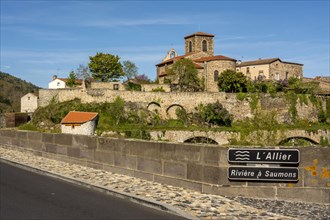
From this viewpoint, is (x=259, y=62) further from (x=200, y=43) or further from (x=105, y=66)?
(x=105, y=66)

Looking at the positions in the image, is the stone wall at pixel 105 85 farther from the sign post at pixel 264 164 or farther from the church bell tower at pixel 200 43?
the sign post at pixel 264 164

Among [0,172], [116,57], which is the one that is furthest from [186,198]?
[116,57]

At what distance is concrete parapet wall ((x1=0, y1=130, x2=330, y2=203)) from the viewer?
8297mm

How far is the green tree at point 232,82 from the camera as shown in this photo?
227 feet

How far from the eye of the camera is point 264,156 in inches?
333

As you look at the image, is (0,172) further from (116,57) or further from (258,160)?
(116,57)

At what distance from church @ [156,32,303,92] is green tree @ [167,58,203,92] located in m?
3.84

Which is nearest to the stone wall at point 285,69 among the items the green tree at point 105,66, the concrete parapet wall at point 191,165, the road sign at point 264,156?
the green tree at point 105,66

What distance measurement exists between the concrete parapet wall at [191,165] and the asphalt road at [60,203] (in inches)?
72.8

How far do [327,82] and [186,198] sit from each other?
9216 centimetres

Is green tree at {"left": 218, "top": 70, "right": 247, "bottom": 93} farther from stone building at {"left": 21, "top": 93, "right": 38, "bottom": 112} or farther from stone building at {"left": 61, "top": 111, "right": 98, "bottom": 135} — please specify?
stone building at {"left": 21, "top": 93, "right": 38, "bottom": 112}

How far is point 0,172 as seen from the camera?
11.9 meters

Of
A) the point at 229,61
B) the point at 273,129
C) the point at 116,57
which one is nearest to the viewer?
the point at 273,129

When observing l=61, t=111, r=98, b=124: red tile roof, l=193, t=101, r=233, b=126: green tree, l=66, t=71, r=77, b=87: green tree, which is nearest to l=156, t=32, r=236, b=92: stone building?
l=193, t=101, r=233, b=126: green tree
